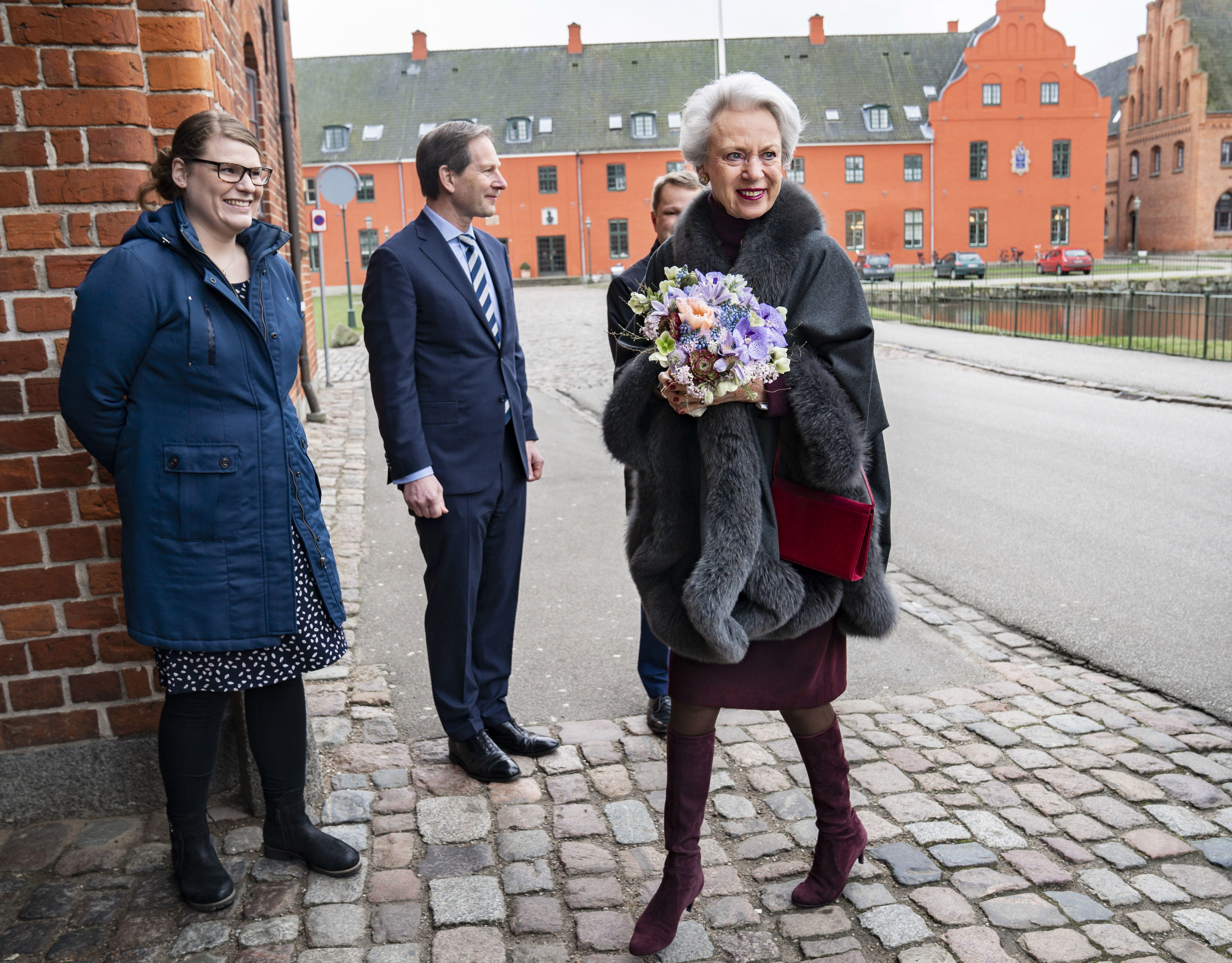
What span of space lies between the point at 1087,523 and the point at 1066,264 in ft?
142

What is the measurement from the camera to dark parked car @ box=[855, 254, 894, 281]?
47688mm

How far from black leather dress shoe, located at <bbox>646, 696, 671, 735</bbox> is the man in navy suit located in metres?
0.41

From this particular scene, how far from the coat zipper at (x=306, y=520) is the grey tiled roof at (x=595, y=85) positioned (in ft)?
190

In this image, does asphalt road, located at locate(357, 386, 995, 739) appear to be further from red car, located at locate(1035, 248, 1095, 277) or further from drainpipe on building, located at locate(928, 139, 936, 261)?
drainpipe on building, located at locate(928, 139, 936, 261)

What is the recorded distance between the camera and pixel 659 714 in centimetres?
429

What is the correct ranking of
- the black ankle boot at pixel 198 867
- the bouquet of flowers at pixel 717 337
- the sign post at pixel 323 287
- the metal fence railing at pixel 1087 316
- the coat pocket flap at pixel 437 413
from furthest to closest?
the metal fence railing at pixel 1087 316, the sign post at pixel 323 287, the coat pocket flap at pixel 437 413, the black ankle boot at pixel 198 867, the bouquet of flowers at pixel 717 337

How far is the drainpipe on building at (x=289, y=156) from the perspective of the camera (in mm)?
11695

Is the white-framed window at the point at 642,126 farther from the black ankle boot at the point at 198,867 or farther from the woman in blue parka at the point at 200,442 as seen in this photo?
the black ankle boot at the point at 198,867

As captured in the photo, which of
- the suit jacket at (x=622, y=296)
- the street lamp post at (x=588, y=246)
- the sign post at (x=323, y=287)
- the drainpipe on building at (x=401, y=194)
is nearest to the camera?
the suit jacket at (x=622, y=296)

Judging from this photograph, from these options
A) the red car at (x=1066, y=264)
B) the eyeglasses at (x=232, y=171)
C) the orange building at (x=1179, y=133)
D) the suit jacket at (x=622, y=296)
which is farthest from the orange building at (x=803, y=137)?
the eyeglasses at (x=232, y=171)

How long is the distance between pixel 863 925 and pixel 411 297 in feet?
7.79

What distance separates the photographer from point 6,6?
125 inches

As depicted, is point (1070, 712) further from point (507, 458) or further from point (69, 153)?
point (69, 153)

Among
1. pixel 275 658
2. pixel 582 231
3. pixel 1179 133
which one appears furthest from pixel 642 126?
pixel 275 658
